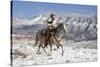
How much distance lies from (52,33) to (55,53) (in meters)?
0.28

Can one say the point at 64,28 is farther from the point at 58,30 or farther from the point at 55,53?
the point at 55,53

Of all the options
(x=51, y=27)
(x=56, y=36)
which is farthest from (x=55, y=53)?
(x=51, y=27)

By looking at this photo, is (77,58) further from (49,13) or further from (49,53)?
(49,13)

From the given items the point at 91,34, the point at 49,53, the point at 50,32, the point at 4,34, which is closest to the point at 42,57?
the point at 49,53

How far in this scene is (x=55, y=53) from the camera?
111 inches

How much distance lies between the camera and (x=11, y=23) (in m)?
2.59

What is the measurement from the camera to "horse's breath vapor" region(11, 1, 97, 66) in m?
2.64

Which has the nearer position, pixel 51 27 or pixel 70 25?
pixel 51 27

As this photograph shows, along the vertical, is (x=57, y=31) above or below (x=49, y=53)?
above

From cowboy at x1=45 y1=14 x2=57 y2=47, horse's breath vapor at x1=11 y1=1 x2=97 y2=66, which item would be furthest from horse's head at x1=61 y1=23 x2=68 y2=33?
cowboy at x1=45 y1=14 x2=57 y2=47

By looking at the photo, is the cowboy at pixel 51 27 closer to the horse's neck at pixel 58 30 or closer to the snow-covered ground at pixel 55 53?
the horse's neck at pixel 58 30

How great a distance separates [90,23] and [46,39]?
727mm

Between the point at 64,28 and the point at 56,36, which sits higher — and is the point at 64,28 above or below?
above

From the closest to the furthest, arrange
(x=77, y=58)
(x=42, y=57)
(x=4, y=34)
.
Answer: (x=4, y=34)
(x=42, y=57)
(x=77, y=58)
